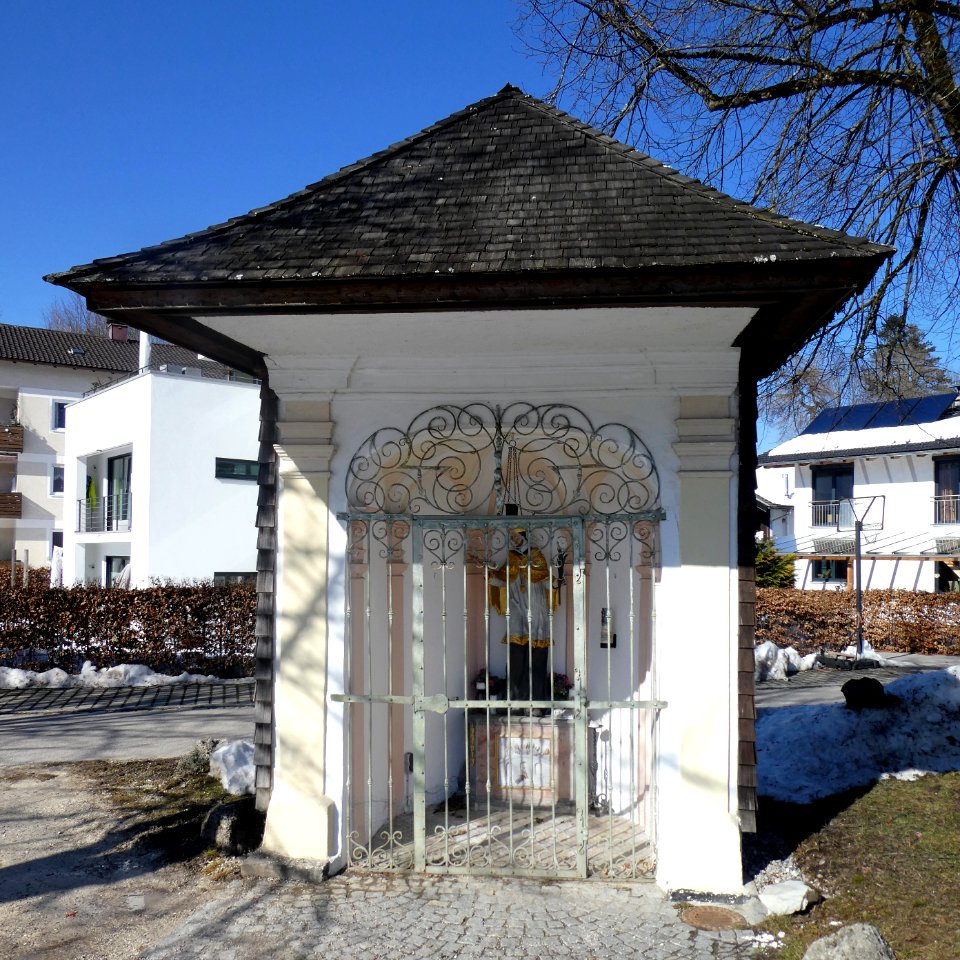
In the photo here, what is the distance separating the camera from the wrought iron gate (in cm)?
499

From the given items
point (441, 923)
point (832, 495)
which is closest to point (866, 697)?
point (441, 923)

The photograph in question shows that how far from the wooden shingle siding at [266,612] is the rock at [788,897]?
2.89 metres

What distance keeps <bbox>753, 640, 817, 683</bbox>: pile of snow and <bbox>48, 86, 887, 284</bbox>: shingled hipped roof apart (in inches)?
443

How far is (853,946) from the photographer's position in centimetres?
361

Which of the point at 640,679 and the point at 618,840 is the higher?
the point at 640,679

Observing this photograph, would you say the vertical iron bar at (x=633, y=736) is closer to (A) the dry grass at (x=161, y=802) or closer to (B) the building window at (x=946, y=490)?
(A) the dry grass at (x=161, y=802)

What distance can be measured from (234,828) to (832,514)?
92.0 ft

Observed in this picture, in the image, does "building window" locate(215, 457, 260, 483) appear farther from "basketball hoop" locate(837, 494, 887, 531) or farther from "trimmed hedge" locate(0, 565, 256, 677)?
"basketball hoop" locate(837, 494, 887, 531)

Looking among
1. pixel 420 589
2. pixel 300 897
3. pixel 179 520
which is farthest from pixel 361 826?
pixel 179 520

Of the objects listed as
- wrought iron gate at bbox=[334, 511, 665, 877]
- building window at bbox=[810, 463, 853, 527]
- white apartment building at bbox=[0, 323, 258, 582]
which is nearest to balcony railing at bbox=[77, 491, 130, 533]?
white apartment building at bbox=[0, 323, 258, 582]

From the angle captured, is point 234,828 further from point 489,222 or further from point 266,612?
point 489,222

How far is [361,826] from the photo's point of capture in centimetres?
539

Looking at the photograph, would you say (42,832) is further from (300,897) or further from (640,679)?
(640,679)

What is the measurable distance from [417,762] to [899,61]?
7128 millimetres
